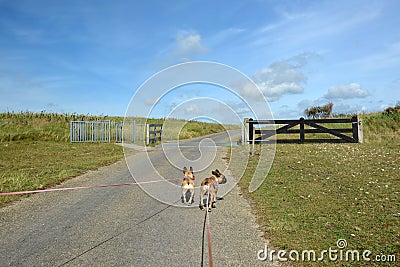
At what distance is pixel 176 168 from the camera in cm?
1279

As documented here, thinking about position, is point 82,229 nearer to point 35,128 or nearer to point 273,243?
point 273,243

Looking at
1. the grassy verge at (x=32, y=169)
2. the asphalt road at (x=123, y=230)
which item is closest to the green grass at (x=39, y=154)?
the grassy verge at (x=32, y=169)

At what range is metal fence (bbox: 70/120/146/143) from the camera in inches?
992

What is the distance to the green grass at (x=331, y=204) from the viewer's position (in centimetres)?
475

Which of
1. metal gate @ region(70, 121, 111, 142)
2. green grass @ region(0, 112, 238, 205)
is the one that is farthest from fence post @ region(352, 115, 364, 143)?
metal gate @ region(70, 121, 111, 142)

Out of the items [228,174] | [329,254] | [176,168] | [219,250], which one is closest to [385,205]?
[329,254]

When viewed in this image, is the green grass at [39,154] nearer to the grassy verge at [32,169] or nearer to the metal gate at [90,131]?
the grassy verge at [32,169]

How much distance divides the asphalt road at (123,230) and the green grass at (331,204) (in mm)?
570

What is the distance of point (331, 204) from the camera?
263 inches

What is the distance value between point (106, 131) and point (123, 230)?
23030 millimetres

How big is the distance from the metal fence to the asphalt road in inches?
698

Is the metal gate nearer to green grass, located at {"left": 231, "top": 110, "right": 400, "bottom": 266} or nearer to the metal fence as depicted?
the metal fence

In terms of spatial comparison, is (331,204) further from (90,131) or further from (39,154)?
(90,131)

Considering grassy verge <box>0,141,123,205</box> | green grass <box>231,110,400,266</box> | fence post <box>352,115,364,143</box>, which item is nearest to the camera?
green grass <box>231,110,400,266</box>
